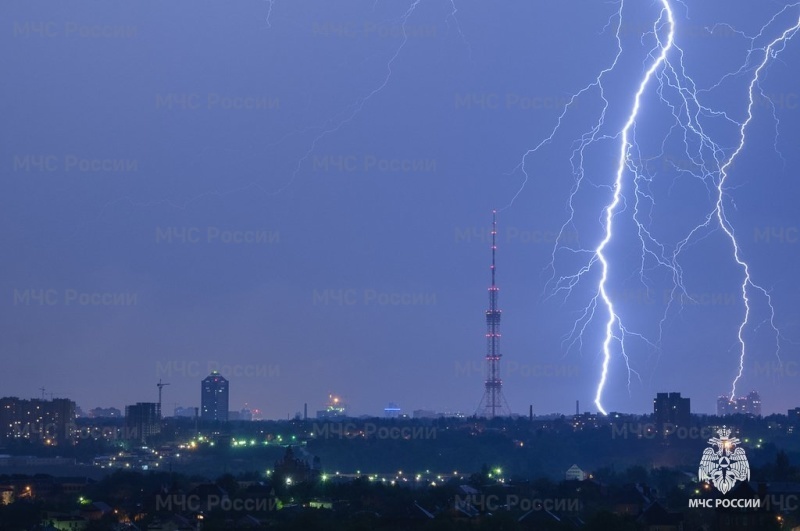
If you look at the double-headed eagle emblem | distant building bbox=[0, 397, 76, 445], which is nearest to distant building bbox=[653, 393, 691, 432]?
distant building bbox=[0, 397, 76, 445]

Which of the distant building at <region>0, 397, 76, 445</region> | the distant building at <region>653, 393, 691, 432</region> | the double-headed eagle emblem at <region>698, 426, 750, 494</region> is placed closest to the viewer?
the double-headed eagle emblem at <region>698, 426, 750, 494</region>

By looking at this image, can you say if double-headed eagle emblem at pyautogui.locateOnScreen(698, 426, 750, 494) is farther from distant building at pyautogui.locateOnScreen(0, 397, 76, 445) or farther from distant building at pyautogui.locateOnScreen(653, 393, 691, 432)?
distant building at pyautogui.locateOnScreen(0, 397, 76, 445)

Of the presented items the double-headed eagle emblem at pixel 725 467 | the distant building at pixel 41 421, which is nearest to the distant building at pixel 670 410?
the distant building at pixel 41 421

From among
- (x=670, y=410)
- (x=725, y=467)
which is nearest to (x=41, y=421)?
(x=670, y=410)

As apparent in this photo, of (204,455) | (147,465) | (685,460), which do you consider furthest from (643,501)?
(204,455)

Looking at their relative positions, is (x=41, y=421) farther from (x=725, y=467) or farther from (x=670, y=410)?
(x=725, y=467)
